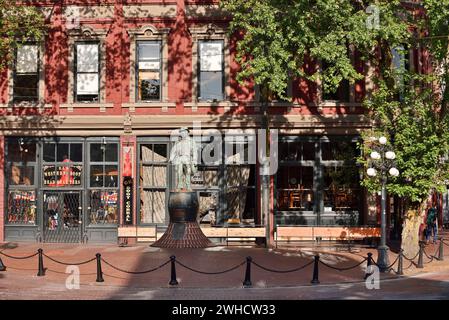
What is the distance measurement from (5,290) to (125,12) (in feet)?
49.5

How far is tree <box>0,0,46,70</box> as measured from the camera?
23.2m

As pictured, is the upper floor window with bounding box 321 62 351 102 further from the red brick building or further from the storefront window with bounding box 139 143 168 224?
the storefront window with bounding box 139 143 168 224

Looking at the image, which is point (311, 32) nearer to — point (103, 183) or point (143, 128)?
point (143, 128)

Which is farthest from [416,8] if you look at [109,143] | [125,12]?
[109,143]

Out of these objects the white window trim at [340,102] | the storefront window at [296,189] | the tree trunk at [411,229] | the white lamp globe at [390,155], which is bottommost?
the tree trunk at [411,229]

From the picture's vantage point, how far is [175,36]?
90.0ft

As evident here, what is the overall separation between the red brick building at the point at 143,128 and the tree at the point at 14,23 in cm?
208

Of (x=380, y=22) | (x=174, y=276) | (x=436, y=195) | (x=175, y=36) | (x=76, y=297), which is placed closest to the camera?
(x=76, y=297)

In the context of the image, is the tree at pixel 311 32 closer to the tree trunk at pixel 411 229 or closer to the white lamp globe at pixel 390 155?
the white lamp globe at pixel 390 155

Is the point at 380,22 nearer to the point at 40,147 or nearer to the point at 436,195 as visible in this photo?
the point at 436,195

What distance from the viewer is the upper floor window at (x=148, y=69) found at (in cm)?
2762
